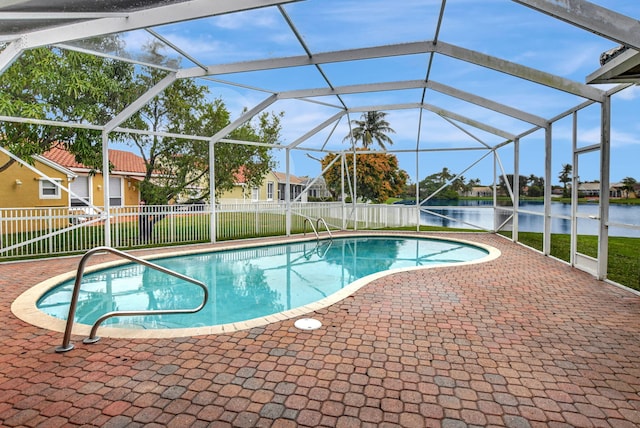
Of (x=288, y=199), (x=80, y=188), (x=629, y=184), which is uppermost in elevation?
(x=80, y=188)

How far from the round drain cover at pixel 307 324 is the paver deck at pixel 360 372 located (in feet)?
0.28

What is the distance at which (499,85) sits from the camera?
733cm

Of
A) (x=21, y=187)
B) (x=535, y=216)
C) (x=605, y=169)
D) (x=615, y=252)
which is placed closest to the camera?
(x=605, y=169)

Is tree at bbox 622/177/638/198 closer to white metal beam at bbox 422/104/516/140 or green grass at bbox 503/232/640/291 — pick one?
green grass at bbox 503/232/640/291

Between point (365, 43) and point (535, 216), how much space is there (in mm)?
6202

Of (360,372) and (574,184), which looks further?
(574,184)

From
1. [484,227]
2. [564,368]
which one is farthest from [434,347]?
[484,227]

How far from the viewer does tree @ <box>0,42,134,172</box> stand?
7.82 m

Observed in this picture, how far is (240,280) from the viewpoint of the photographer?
7.00 meters

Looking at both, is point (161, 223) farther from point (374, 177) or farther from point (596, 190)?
point (374, 177)

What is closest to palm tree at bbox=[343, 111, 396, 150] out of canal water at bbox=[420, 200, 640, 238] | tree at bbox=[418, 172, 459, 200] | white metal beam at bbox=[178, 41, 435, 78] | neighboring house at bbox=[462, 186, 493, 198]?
tree at bbox=[418, 172, 459, 200]

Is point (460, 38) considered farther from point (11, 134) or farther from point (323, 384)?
point (11, 134)

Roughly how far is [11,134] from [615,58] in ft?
37.1

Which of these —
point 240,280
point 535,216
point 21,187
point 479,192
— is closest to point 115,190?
point 21,187
